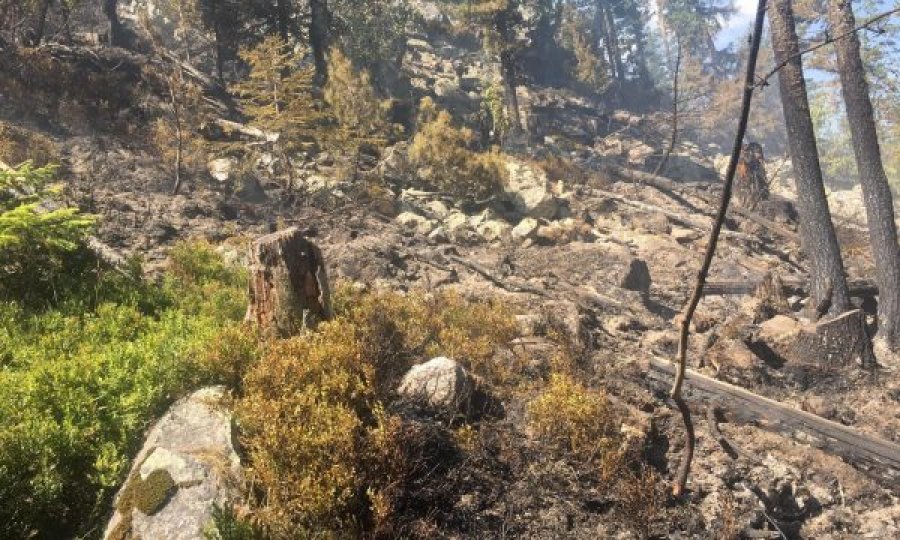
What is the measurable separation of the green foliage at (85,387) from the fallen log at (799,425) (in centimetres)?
671

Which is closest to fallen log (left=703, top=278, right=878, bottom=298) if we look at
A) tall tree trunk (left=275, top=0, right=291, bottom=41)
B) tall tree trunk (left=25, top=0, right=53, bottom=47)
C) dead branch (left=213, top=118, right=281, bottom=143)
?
dead branch (left=213, top=118, right=281, bottom=143)

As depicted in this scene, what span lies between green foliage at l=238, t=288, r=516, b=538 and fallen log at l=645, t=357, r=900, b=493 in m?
3.14

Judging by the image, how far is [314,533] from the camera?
4020 millimetres

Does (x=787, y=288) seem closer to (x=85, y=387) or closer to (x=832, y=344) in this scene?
(x=832, y=344)

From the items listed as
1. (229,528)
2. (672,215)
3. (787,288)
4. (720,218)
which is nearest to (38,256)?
(229,528)

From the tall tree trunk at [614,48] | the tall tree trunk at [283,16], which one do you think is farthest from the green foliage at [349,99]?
the tall tree trunk at [614,48]

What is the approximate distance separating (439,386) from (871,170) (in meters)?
11.0

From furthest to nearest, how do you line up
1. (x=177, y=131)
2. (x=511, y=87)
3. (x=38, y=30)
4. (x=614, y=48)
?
(x=614, y=48), (x=511, y=87), (x=38, y=30), (x=177, y=131)

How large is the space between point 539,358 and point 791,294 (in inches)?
324

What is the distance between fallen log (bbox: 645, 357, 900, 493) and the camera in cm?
626

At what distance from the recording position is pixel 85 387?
500 centimetres

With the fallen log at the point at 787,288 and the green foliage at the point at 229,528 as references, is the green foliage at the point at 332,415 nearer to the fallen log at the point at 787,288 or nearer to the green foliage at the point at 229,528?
the green foliage at the point at 229,528

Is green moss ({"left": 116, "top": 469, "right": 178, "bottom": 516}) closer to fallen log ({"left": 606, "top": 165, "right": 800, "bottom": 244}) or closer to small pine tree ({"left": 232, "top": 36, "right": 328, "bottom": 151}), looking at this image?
small pine tree ({"left": 232, "top": 36, "right": 328, "bottom": 151})

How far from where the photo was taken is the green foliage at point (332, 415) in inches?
163
